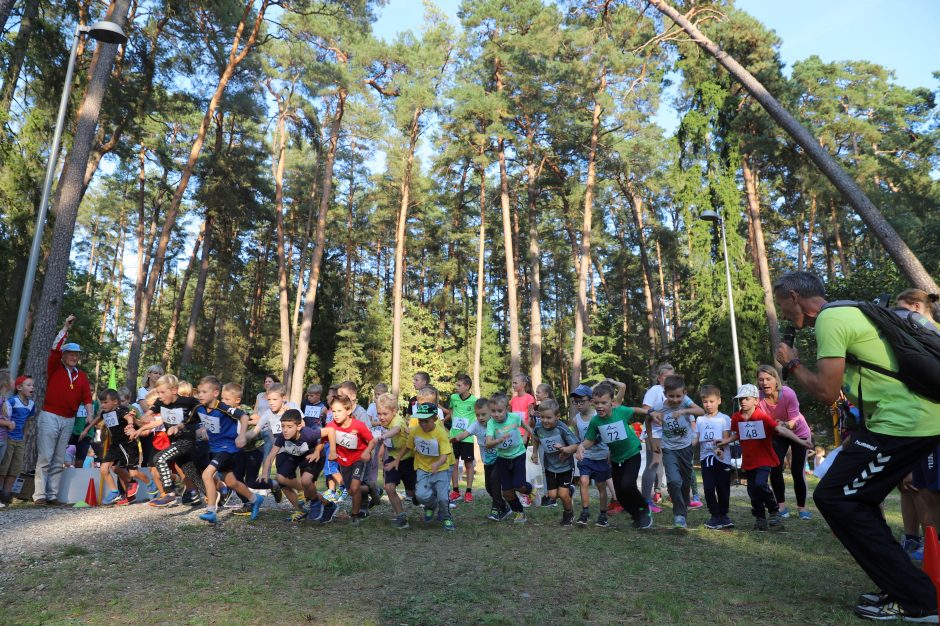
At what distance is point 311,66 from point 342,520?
2101 centimetres

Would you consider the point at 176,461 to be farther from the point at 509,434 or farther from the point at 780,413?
the point at 780,413

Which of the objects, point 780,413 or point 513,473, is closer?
point 780,413

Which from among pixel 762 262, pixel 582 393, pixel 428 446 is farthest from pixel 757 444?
pixel 762 262

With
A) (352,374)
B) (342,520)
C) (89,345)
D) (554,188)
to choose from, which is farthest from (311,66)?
(342,520)

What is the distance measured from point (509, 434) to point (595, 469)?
127cm

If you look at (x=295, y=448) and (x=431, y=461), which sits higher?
(x=295, y=448)

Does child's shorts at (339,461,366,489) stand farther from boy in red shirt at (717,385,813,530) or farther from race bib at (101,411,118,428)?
boy in red shirt at (717,385,813,530)

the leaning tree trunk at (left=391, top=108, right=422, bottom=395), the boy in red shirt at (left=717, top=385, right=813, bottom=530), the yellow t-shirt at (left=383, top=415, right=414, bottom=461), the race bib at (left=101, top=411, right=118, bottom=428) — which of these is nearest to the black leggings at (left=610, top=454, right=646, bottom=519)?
the boy in red shirt at (left=717, top=385, right=813, bottom=530)

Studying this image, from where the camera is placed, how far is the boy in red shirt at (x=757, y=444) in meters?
7.78

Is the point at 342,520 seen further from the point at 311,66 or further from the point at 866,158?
the point at 866,158

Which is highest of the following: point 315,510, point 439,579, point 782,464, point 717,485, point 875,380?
point 875,380

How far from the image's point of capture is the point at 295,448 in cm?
800

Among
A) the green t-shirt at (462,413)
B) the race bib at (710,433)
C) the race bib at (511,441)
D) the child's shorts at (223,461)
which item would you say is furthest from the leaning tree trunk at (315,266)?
the race bib at (710,433)

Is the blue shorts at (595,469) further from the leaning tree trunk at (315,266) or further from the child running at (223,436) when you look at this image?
the leaning tree trunk at (315,266)
